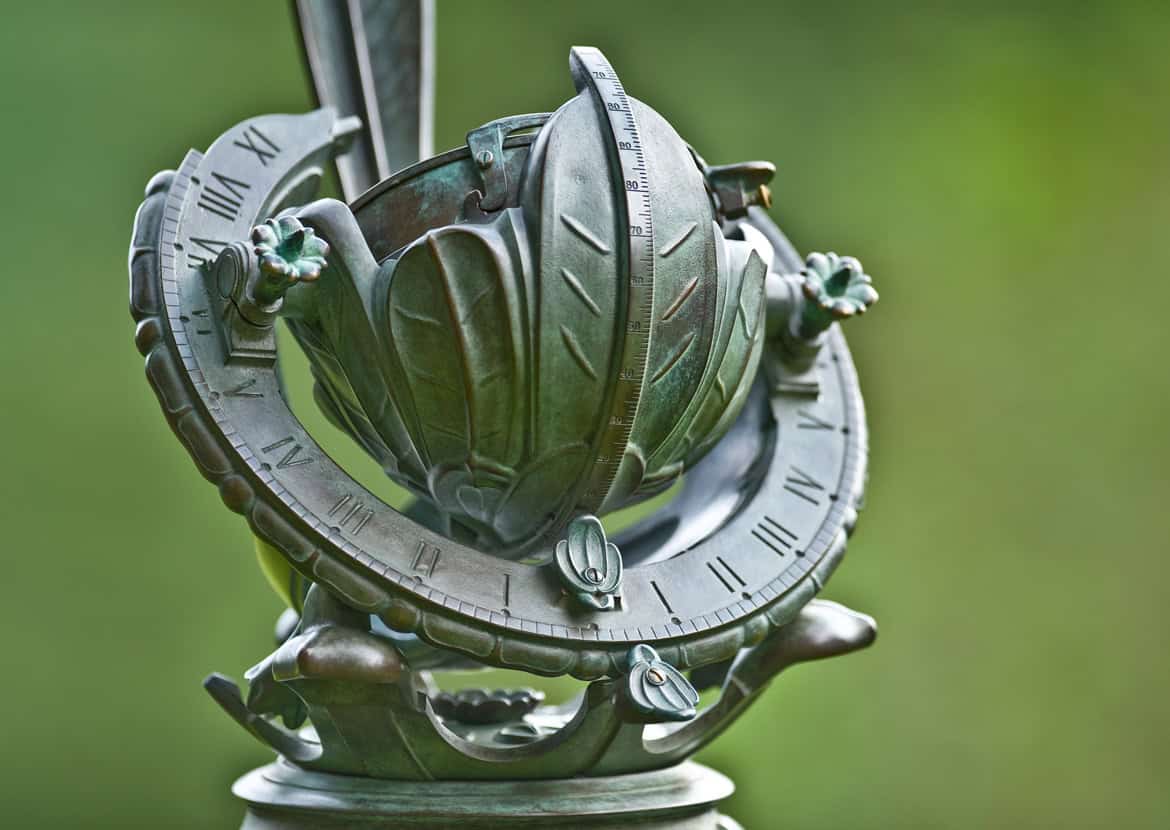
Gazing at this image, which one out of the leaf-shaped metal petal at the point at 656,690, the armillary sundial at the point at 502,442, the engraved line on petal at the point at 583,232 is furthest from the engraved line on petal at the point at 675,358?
the leaf-shaped metal petal at the point at 656,690

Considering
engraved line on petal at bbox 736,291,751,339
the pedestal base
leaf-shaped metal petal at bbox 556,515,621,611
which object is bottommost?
the pedestal base

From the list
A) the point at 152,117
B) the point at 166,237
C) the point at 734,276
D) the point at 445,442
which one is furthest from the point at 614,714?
the point at 152,117

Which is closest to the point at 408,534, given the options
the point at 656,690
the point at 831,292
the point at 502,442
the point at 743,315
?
the point at 502,442

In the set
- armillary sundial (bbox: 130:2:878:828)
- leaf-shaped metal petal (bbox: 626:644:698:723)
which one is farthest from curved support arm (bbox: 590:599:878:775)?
leaf-shaped metal petal (bbox: 626:644:698:723)

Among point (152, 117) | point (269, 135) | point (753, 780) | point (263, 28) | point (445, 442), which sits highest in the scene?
point (263, 28)

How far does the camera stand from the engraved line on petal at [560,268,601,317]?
4.17 ft

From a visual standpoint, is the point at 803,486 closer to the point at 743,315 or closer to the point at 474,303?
the point at 743,315

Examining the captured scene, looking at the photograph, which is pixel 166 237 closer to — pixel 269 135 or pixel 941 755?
pixel 269 135

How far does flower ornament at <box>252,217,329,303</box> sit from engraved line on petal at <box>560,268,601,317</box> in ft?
0.69

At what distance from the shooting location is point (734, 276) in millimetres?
1381

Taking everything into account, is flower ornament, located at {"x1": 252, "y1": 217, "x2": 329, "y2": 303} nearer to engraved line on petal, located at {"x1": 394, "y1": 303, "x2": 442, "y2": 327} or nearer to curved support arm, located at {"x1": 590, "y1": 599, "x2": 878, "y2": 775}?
engraved line on petal, located at {"x1": 394, "y1": 303, "x2": 442, "y2": 327}

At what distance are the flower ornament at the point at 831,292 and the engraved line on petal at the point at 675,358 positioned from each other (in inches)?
9.9

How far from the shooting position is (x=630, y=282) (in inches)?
50.3

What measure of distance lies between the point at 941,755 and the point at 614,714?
1498mm
